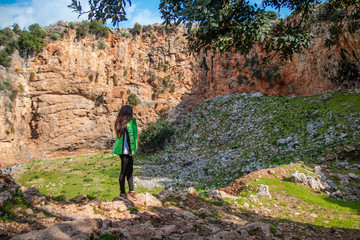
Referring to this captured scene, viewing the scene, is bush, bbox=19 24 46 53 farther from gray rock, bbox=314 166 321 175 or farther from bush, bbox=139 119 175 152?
gray rock, bbox=314 166 321 175

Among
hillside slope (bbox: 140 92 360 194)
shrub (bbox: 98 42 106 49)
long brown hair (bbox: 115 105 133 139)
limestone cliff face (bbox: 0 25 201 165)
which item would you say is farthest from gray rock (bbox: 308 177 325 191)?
shrub (bbox: 98 42 106 49)

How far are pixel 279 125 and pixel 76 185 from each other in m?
14.5

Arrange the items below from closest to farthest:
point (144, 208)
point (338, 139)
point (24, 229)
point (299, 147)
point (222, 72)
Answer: point (24, 229)
point (144, 208)
point (338, 139)
point (299, 147)
point (222, 72)

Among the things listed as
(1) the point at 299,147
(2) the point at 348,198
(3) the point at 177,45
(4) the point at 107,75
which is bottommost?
(2) the point at 348,198

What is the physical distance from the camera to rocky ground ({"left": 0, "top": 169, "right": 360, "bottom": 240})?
2658 millimetres

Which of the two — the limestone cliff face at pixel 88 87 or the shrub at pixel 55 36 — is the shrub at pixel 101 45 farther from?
the shrub at pixel 55 36

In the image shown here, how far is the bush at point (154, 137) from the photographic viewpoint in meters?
24.4

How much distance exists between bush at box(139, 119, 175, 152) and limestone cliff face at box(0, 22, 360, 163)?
3.87 m

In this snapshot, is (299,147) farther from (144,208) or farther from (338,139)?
(144,208)

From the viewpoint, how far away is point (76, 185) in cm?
1297

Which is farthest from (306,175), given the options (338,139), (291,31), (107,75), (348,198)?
(107,75)

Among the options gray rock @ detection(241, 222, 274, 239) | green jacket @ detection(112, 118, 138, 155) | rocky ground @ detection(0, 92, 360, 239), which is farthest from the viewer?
green jacket @ detection(112, 118, 138, 155)

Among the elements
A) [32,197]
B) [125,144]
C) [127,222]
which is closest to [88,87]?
[125,144]

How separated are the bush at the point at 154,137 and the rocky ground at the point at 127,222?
1899cm
